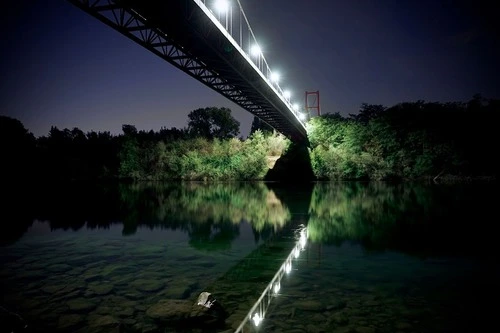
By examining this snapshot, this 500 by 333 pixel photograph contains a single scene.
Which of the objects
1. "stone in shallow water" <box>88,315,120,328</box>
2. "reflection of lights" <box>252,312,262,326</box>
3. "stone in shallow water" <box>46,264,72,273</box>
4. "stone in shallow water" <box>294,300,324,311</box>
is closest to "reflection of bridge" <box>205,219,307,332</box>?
"reflection of lights" <box>252,312,262,326</box>

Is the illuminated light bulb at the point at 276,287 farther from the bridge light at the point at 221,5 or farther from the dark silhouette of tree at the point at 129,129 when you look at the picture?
the dark silhouette of tree at the point at 129,129

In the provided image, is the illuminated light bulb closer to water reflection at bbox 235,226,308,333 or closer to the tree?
water reflection at bbox 235,226,308,333

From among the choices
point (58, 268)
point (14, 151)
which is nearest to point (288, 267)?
point (58, 268)

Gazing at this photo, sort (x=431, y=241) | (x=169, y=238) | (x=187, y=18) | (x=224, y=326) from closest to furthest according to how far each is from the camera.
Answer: (x=224, y=326), (x=431, y=241), (x=169, y=238), (x=187, y=18)

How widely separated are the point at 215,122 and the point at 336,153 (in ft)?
149

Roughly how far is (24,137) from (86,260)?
4989 centimetres

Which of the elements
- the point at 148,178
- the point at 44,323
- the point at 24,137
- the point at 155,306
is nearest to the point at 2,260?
the point at 44,323

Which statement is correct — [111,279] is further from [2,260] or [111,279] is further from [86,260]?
[2,260]

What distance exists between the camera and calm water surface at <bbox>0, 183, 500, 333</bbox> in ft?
13.6

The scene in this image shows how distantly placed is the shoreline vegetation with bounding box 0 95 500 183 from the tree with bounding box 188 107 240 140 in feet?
69.7

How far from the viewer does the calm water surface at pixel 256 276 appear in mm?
4137

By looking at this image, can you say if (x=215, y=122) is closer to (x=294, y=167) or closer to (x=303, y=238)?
(x=294, y=167)

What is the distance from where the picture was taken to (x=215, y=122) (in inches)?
3337

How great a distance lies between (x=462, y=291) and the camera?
200 inches
